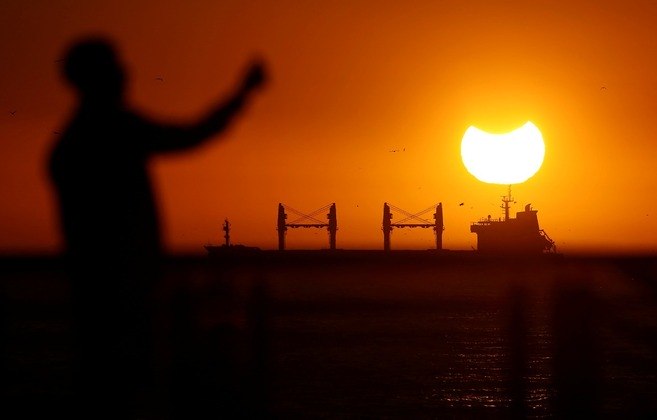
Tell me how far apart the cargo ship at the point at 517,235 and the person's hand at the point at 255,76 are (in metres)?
111

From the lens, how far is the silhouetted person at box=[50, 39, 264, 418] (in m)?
3.99

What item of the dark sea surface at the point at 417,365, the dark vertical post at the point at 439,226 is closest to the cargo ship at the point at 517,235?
the dark vertical post at the point at 439,226

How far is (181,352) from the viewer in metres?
9.29

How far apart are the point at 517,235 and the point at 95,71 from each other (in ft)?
364

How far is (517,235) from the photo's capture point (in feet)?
369

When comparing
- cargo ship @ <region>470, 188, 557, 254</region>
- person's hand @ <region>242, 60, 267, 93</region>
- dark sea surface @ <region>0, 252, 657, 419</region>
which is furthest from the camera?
cargo ship @ <region>470, 188, 557, 254</region>

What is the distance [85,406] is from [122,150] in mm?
1184

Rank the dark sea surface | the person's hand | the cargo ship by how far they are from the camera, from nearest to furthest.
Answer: the person's hand < the dark sea surface < the cargo ship

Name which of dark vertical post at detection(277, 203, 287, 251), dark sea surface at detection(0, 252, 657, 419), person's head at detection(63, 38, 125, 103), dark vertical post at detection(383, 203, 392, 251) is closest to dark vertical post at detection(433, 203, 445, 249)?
dark vertical post at detection(383, 203, 392, 251)

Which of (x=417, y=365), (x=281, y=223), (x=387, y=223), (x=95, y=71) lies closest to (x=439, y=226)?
(x=387, y=223)

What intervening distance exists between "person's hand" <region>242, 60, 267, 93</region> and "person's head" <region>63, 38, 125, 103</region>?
2.24ft

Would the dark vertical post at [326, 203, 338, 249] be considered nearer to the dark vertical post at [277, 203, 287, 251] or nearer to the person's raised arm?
the dark vertical post at [277, 203, 287, 251]

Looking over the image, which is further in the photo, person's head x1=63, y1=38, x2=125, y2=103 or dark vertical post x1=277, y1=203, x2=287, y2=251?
dark vertical post x1=277, y1=203, x2=287, y2=251

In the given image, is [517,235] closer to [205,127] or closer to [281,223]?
[281,223]
